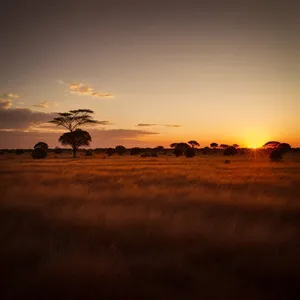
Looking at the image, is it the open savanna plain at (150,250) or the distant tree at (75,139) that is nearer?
the open savanna plain at (150,250)

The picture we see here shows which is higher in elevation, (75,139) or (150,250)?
(75,139)

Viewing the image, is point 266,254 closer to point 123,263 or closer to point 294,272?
point 294,272

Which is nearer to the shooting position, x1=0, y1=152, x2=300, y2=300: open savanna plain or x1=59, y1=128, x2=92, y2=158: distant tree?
x1=0, y1=152, x2=300, y2=300: open savanna plain

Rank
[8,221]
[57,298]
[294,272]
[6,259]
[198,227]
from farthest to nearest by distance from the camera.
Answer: [8,221], [198,227], [6,259], [294,272], [57,298]

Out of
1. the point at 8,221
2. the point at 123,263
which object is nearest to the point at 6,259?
the point at 123,263

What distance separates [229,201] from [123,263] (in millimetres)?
6614

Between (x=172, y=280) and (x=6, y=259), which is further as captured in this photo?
(x=6, y=259)

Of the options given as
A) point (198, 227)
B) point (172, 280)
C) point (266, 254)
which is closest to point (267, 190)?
point (198, 227)

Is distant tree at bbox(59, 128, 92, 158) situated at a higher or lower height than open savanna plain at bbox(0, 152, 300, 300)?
higher

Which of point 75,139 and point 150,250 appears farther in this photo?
point 75,139

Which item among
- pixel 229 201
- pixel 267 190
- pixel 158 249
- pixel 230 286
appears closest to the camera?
pixel 230 286

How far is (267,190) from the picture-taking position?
1350cm

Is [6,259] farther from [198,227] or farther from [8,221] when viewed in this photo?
[198,227]

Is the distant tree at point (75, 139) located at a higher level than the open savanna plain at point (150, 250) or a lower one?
higher
